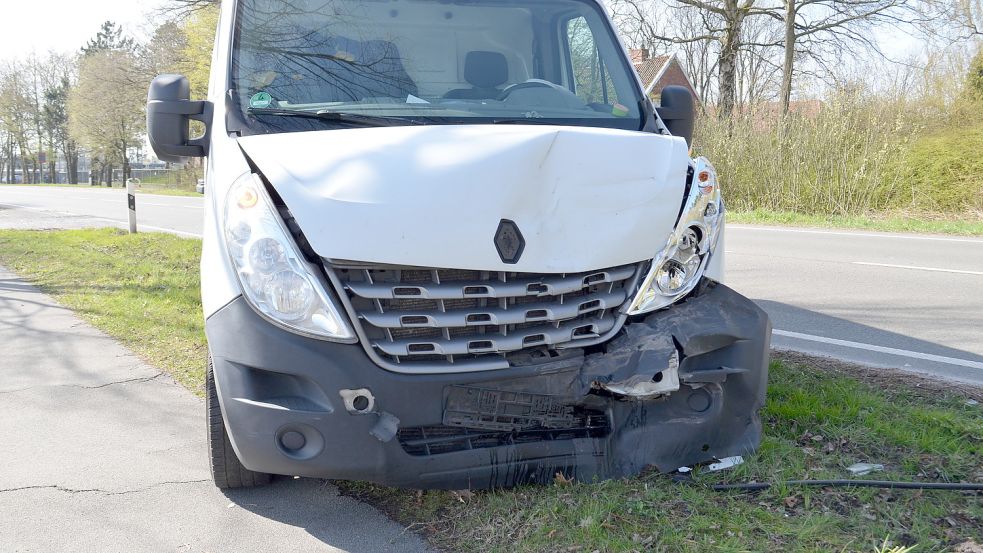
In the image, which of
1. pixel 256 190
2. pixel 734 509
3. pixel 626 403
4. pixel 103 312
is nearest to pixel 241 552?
pixel 256 190

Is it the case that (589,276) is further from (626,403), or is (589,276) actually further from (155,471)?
(155,471)

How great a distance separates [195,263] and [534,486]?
848 cm

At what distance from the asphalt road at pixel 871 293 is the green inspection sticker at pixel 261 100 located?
386 centimetres

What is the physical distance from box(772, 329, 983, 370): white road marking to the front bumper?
7.91 ft

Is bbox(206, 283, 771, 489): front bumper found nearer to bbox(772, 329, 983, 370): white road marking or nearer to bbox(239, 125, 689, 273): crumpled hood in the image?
bbox(239, 125, 689, 273): crumpled hood

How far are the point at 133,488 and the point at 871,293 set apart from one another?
6614 mm

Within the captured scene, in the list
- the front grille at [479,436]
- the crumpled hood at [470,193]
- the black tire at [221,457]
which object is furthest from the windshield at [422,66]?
the front grille at [479,436]

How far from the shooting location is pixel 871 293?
766 centimetres

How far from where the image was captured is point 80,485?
368 centimetres

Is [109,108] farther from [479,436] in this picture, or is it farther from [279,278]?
[479,436]

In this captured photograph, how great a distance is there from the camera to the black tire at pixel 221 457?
3.41 m

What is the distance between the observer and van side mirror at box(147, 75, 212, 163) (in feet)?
12.6

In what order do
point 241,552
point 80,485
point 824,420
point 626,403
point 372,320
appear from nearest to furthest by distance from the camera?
point 372,320 < point 241,552 < point 626,403 < point 80,485 < point 824,420

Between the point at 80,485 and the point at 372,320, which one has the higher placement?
the point at 372,320
